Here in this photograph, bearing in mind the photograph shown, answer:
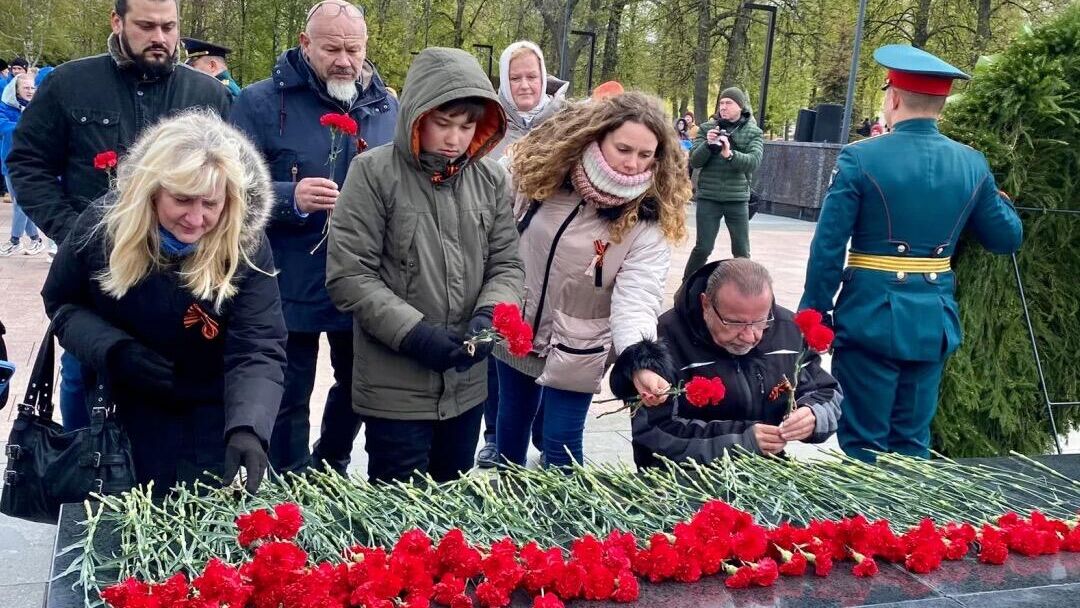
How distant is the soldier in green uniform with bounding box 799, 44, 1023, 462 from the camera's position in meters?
3.64

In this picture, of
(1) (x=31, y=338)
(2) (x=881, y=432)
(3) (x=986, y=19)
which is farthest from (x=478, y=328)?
(3) (x=986, y=19)

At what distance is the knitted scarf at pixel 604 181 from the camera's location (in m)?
3.28

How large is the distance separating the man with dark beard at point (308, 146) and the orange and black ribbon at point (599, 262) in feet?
2.94

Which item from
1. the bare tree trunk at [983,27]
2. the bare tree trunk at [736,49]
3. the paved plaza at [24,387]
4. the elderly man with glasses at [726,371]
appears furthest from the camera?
the bare tree trunk at [736,49]

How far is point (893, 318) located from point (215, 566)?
2694mm

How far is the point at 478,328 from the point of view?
116 inches

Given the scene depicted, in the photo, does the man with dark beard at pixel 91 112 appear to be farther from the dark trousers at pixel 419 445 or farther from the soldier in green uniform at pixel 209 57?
the soldier in green uniform at pixel 209 57

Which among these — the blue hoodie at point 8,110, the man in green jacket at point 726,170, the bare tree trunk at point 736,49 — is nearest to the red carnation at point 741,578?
the man in green jacket at point 726,170

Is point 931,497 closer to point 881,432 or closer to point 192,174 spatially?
point 881,432

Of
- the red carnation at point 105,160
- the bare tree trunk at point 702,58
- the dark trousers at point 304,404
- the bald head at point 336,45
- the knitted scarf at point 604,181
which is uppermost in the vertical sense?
the bare tree trunk at point 702,58

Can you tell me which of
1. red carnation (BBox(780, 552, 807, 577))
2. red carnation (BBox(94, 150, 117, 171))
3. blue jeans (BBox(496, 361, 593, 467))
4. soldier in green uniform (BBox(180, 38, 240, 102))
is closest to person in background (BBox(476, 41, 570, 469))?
blue jeans (BBox(496, 361, 593, 467))

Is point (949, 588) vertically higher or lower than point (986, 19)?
lower

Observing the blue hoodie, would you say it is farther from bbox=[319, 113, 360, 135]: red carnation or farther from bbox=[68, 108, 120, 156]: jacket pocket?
bbox=[319, 113, 360, 135]: red carnation

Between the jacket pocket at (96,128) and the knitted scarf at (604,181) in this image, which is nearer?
the knitted scarf at (604,181)
